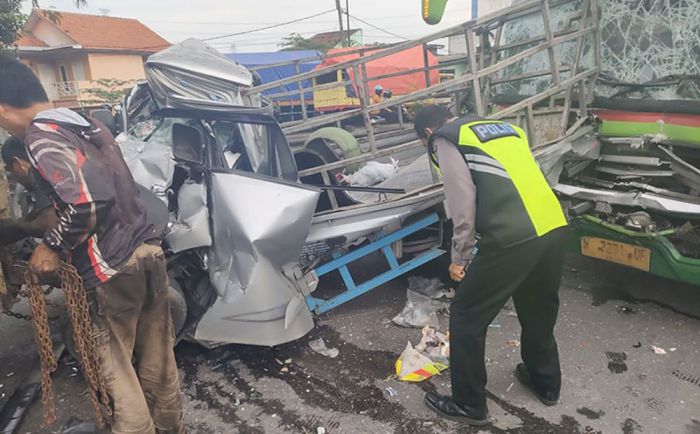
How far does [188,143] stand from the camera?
3.45 metres

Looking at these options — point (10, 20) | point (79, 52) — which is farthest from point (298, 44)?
point (10, 20)

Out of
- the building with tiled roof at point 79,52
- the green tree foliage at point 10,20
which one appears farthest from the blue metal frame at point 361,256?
the building with tiled roof at point 79,52

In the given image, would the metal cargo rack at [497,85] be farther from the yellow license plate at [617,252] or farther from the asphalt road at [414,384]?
the yellow license plate at [617,252]

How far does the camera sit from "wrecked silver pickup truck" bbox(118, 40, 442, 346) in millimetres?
3066

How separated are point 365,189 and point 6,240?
2.37 meters

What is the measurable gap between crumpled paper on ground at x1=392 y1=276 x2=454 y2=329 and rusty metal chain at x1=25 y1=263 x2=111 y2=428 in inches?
83.1

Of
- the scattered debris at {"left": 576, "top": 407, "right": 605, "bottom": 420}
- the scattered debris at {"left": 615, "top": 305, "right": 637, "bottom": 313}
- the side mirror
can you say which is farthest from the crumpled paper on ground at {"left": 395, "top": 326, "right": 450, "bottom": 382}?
the side mirror

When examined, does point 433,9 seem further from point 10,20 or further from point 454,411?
point 10,20

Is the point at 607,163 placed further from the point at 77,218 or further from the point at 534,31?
the point at 77,218

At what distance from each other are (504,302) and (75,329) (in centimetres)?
196

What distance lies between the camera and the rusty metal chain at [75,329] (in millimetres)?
2051

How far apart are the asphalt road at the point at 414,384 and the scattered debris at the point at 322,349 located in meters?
0.04

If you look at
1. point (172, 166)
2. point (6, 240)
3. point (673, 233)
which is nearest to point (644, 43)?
point (673, 233)

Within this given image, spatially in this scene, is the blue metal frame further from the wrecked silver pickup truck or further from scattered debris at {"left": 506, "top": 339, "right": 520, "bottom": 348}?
scattered debris at {"left": 506, "top": 339, "right": 520, "bottom": 348}
